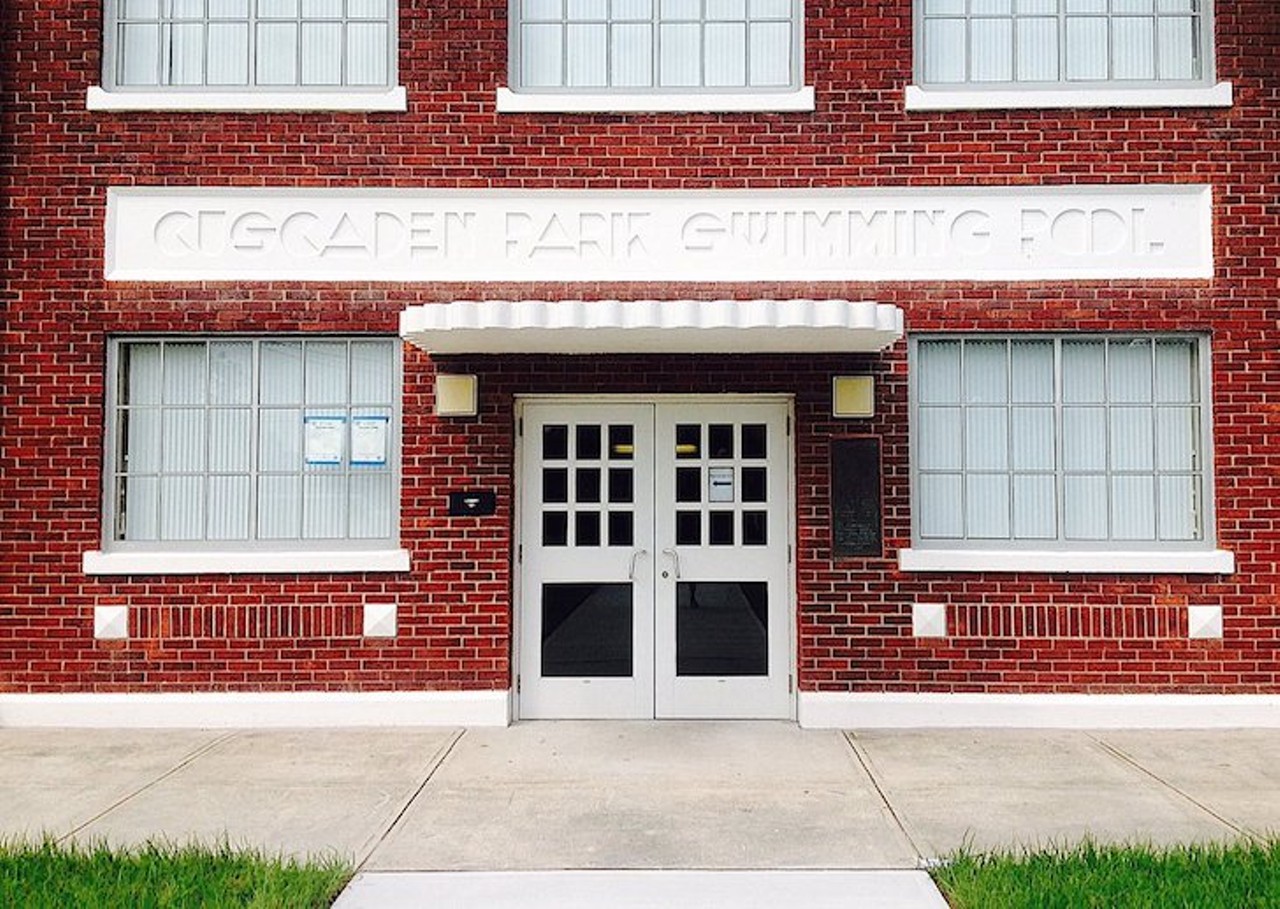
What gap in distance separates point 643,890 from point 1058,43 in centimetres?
655

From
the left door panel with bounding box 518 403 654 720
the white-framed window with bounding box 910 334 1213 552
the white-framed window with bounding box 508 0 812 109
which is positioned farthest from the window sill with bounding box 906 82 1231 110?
the left door panel with bounding box 518 403 654 720

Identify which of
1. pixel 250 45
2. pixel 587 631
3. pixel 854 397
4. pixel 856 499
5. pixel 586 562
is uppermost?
pixel 250 45

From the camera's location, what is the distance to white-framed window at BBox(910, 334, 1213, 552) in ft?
24.9

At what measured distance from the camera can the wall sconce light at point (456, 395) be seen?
7.50 meters

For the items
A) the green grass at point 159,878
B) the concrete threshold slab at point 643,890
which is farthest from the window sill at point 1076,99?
the green grass at point 159,878

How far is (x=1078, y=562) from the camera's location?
741 centimetres

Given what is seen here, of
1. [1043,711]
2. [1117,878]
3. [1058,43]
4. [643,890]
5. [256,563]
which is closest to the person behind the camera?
[1117,878]

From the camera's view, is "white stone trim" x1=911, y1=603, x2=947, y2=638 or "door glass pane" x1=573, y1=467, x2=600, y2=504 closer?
"white stone trim" x1=911, y1=603, x2=947, y2=638

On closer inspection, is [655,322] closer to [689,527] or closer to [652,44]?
[689,527]

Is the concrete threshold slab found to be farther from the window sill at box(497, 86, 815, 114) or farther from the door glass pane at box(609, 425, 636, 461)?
the window sill at box(497, 86, 815, 114)

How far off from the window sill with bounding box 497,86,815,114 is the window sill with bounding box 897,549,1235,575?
129 inches

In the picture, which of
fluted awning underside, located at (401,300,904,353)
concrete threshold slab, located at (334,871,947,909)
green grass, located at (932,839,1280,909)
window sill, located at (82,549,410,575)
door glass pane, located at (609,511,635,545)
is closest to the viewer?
green grass, located at (932,839,1280,909)

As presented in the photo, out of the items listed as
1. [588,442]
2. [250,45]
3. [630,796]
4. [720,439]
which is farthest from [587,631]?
[250,45]

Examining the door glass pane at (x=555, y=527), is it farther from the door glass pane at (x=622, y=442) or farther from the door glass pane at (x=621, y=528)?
the door glass pane at (x=622, y=442)
